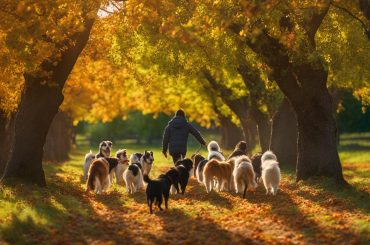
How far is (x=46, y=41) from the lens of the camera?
19.7 metres

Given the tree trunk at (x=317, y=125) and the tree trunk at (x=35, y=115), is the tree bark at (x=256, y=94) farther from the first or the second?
the tree trunk at (x=35, y=115)

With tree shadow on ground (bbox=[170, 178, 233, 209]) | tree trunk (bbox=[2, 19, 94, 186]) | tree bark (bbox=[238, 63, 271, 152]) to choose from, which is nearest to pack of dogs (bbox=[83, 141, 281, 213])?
tree shadow on ground (bbox=[170, 178, 233, 209])

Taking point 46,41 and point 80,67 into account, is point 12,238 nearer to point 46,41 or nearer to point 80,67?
point 46,41

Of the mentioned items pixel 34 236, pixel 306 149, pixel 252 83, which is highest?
pixel 252 83

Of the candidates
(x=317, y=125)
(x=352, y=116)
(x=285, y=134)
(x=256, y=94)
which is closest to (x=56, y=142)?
(x=256, y=94)

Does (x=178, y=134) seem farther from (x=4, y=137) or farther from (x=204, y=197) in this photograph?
(x=4, y=137)

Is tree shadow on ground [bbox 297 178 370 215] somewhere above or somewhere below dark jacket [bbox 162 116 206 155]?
below

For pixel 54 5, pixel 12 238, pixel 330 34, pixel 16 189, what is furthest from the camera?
pixel 330 34

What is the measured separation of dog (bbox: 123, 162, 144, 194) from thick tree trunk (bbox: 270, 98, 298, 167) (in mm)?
11028

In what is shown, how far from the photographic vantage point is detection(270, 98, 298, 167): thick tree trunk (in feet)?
99.0

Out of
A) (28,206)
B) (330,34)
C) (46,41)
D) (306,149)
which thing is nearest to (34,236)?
(28,206)

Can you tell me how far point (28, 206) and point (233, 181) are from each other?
266 inches

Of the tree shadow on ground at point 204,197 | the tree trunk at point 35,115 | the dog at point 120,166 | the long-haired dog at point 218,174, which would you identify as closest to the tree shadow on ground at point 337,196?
the long-haired dog at point 218,174

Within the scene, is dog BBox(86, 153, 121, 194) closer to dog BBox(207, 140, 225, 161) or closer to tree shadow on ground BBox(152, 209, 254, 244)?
dog BBox(207, 140, 225, 161)
